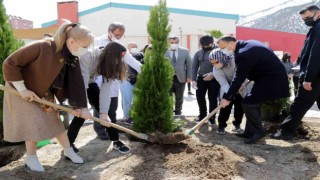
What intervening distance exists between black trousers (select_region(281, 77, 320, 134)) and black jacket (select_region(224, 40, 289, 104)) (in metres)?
0.23

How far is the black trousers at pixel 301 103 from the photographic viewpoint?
193 inches

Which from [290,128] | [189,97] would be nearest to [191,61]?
[290,128]

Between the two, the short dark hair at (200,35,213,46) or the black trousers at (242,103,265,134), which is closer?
the black trousers at (242,103,265,134)

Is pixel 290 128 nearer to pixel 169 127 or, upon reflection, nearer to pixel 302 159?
pixel 302 159

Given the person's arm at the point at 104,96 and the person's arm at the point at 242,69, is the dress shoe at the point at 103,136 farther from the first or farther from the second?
the person's arm at the point at 242,69

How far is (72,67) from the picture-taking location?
3701 millimetres

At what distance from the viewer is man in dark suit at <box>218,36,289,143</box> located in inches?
185

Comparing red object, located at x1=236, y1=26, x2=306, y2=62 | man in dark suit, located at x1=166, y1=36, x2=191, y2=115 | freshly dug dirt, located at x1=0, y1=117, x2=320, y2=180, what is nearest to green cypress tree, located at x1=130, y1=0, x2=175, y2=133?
freshly dug dirt, located at x1=0, y1=117, x2=320, y2=180

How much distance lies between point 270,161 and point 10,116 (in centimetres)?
310

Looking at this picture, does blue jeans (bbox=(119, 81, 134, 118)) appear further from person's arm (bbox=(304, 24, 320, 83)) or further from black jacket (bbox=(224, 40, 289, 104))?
person's arm (bbox=(304, 24, 320, 83))

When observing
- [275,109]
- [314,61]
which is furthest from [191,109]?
[314,61]

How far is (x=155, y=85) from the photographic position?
4441mm

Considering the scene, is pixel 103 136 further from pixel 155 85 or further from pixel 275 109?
pixel 275 109

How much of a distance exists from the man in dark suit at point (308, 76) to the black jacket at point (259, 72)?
10.7 inches
